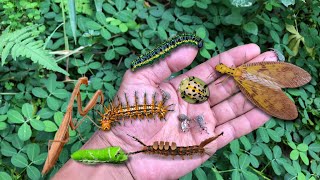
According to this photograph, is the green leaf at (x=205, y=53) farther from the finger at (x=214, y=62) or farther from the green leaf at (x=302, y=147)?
the green leaf at (x=302, y=147)

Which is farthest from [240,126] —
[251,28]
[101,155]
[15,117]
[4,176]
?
[4,176]

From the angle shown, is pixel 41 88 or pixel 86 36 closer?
pixel 41 88

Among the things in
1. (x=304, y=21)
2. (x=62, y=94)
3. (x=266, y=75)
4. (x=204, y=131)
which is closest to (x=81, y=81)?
(x=62, y=94)

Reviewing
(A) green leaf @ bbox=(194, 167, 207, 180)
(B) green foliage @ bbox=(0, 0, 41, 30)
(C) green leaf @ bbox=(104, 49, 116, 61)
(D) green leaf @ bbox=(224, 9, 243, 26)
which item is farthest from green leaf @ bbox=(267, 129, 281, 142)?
(B) green foliage @ bbox=(0, 0, 41, 30)

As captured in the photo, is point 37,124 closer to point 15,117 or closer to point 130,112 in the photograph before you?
point 15,117

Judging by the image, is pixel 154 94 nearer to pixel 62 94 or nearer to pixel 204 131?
pixel 204 131

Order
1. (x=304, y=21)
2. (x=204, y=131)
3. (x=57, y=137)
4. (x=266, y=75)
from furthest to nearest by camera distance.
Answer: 1. (x=304, y=21)
2. (x=266, y=75)
3. (x=204, y=131)
4. (x=57, y=137)
